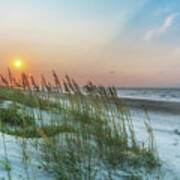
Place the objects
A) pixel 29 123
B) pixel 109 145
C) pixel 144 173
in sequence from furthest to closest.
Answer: pixel 29 123
pixel 109 145
pixel 144 173

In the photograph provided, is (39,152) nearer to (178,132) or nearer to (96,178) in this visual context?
(96,178)

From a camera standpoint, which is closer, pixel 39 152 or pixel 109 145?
pixel 39 152

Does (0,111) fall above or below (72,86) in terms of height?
below

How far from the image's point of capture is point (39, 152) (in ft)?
6.34

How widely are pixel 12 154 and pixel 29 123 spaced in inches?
53.7

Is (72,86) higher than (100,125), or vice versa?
(72,86)

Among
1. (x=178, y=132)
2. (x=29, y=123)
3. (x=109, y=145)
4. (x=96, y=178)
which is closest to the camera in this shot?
(x=96, y=178)

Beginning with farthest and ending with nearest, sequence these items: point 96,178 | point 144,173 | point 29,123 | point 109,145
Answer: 1. point 29,123
2. point 109,145
3. point 144,173
4. point 96,178

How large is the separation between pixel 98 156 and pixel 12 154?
0.94 metres

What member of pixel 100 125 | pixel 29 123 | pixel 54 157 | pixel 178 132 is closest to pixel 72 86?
pixel 100 125

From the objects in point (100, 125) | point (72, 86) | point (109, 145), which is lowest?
point (109, 145)

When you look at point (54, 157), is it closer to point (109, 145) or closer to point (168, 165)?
point (109, 145)

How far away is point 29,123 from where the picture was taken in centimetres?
308

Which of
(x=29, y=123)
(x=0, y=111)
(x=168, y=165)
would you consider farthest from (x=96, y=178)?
(x=0, y=111)
